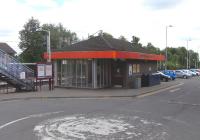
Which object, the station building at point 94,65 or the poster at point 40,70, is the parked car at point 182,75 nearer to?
the station building at point 94,65

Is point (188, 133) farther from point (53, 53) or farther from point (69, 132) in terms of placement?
point (53, 53)

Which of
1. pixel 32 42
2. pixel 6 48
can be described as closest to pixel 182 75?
pixel 32 42

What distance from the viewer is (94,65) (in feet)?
106

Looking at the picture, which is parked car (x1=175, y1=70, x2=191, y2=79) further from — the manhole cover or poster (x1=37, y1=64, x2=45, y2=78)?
the manhole cover

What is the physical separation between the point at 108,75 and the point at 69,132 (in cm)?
2312

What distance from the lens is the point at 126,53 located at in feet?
105

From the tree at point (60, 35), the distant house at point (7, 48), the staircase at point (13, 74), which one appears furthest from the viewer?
the tree at point (60, 35)

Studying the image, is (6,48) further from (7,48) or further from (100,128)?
(100,128)

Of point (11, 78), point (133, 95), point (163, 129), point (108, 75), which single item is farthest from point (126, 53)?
point (163, 129)

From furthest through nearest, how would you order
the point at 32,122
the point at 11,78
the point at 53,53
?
the point at 53,53, the point at 11,78, the point at 32,122

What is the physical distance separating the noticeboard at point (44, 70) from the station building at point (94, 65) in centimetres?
271

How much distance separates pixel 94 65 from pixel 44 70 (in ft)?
14.0

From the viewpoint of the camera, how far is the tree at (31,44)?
3159 inches

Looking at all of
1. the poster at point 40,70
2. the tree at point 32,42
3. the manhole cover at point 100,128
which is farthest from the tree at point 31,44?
Answer: the manhole cover at point 100,128
